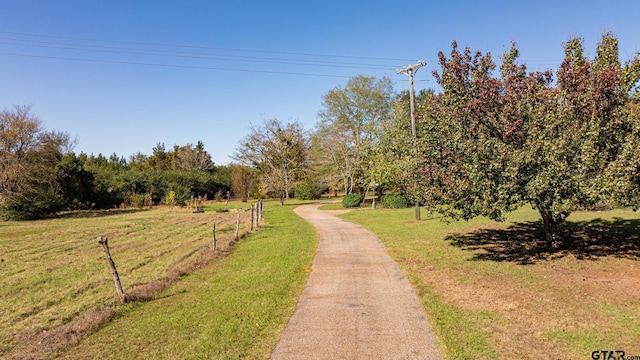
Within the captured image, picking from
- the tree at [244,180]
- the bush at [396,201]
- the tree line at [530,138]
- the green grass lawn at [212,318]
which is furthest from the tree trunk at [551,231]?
the tree at [244,180]

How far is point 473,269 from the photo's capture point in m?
11.1

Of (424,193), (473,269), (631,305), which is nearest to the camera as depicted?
(631,305)

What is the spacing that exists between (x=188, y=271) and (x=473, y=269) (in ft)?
29.7

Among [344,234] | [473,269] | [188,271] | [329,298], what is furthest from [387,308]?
[344,234]

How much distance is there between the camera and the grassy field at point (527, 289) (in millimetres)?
5977

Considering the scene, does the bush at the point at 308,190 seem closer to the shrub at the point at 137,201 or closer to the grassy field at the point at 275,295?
the shrub at the point at 137,201

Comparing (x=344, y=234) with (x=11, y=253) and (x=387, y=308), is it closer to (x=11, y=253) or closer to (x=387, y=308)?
(x=387, y=308)

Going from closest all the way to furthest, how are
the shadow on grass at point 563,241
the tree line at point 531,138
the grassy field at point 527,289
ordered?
1. the grassy field at point 527,289
2. the tree line at point 531,138
3. the shadow on grass at point 563,241

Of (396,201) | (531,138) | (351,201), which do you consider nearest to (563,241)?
(531,138)

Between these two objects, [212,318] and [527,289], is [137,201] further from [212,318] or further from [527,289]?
[527,289]

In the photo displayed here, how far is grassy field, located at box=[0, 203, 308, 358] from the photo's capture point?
7.11m

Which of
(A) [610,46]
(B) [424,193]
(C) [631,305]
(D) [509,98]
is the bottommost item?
(C) [631,305]

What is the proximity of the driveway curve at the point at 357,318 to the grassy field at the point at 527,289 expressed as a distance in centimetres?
44

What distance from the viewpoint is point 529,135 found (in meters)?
10.1
